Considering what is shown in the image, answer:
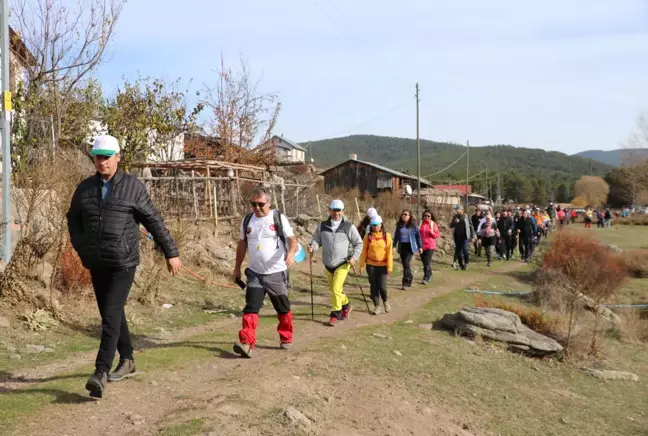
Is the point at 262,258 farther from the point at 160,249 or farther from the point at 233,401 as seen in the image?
the point at 233,401

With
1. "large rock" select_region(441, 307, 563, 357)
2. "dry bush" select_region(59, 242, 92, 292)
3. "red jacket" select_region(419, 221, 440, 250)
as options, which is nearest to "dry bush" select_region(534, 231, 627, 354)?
"red jacket" select_region(419, 221, 440, 250)

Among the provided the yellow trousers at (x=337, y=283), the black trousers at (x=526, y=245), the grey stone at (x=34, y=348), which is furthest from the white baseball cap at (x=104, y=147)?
the black trousers at (x=526, y=245)

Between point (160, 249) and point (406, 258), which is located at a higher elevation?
point (160, 249)

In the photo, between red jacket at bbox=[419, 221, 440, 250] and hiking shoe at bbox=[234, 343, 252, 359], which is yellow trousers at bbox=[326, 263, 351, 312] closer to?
hiking shoe at bbox=[234, 343, 252, 359]

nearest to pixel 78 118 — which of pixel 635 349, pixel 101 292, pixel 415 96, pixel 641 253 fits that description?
pixel 101 292

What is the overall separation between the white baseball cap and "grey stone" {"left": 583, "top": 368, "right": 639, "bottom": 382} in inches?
336

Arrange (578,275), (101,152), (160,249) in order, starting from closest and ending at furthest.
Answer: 1. (101,152)
2. (160,249)
3. (578,275)

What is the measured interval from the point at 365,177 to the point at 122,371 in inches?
2125

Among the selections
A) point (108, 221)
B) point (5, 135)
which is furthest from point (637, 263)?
point (108, 221)

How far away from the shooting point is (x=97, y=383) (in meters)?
4.71

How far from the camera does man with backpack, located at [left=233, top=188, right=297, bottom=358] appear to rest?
6484 millimetres

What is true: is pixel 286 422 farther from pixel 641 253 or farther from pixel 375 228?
pixel 641 253

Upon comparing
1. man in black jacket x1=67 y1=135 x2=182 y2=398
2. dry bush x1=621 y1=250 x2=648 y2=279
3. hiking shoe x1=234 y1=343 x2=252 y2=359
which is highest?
man in black jacket x1=67 y1=135 x2=182 y2=398

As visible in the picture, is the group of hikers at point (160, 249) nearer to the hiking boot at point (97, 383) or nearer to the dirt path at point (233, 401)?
the hiking boot at point (97, 383)
